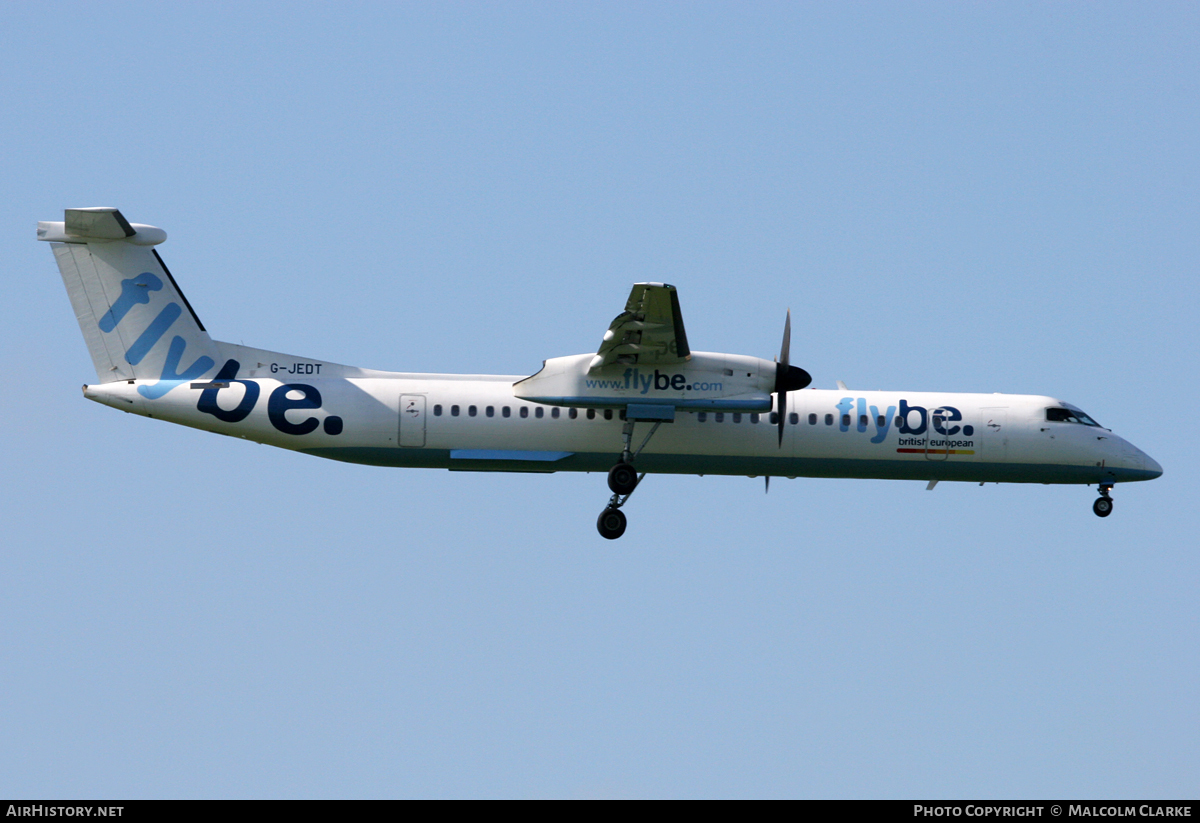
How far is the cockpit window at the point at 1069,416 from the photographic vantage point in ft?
84.1

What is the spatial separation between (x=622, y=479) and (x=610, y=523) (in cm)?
96

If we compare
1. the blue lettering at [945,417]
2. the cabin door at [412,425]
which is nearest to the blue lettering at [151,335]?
the cabin door at [412,425]

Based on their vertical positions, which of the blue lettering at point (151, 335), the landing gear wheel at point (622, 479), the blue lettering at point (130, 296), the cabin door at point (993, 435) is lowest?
the landing gear wheel at point (622, 479)

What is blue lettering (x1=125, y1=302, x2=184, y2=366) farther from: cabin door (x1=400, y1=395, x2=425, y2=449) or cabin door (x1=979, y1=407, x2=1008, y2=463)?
cabin door (x1=979, y1=407, x2=1008, y2=463)

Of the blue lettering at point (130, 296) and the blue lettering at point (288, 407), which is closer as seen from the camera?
the blue lettering at point (288, 407)

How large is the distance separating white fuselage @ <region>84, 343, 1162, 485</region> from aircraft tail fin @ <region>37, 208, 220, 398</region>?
0.42 m

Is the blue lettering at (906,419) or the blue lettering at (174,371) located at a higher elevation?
the blue lettering at (174,371)

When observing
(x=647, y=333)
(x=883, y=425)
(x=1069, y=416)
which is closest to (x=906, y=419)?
(x=883, y=425)

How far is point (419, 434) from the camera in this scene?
23.6 metres

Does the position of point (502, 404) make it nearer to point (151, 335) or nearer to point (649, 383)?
point (649, 383)

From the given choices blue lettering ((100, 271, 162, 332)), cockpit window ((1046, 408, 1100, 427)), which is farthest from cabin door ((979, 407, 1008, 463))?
blue lettering ((100, 271, 162, 332))

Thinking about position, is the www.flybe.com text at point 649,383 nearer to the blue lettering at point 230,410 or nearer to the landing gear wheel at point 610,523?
the landing gear wheel at point 610,523
